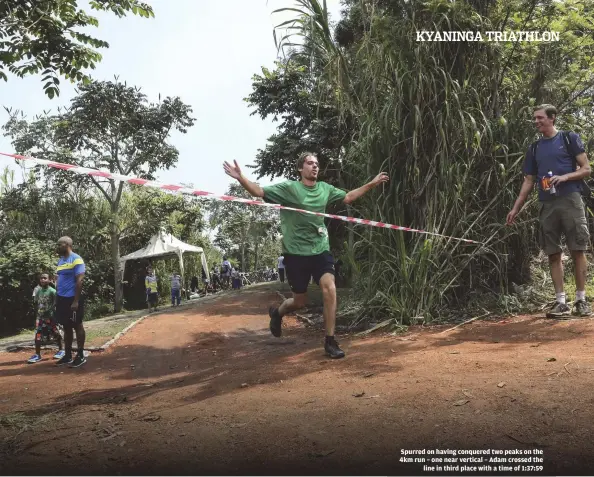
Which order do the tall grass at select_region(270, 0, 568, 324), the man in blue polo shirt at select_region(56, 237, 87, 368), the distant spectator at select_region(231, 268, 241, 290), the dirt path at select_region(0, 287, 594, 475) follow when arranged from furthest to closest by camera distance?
the distant spectator at select_region(231, 268, 241, 290)
the man in blue polo shirt at select_region(56, 237, 87, 368)
the tall grass at select_region(270, 0, 568, 324)
the dirt path at select_region(0, 287, 594, 475)

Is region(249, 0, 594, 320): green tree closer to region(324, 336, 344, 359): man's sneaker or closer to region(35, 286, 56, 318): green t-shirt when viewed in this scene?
region(324, 336, 344, 359): man's sneaker

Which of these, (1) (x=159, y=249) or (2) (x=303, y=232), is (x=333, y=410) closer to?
(2) (x=303, y=232)

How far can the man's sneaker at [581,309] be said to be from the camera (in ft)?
14.0

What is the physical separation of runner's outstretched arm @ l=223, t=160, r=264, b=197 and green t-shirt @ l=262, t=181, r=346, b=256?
95mm

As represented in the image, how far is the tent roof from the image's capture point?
71.5ft

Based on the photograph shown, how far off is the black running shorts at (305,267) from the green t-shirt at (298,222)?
1.8 inches

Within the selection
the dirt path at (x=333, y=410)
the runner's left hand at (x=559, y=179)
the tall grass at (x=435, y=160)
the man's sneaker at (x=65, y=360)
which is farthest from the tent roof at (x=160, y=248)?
the runner's left hand at (x=559, y=179)

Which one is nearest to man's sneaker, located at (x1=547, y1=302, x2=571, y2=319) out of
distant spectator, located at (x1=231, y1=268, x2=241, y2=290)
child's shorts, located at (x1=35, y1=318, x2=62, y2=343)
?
child's shorts, located at (x1=35, y1=318, x2=62, y2=343)

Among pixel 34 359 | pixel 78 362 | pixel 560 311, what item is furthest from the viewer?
pixel 34 359

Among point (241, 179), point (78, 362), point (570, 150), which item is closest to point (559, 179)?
point (570, 150)

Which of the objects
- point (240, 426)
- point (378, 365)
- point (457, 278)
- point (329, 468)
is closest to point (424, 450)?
point (329, 468)

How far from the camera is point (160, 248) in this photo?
22.1 metres

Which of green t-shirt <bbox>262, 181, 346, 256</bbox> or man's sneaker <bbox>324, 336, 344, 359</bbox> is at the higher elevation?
green t-shirt <bbox>262, 181, 346, 256</bbox>

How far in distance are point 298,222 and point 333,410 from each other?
1916 mm
